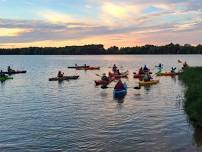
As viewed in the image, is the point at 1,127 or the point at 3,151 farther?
the point at 1,127

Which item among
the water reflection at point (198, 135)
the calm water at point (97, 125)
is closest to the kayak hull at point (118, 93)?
the calm water at point (97, 125)

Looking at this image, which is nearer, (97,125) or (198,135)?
(198,135)

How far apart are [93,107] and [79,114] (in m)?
3.65

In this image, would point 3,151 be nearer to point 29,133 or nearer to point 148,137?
point 29,133

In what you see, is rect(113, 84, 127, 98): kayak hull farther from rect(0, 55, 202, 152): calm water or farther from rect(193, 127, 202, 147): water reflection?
rect(193, 127, 202, 147): water reflection

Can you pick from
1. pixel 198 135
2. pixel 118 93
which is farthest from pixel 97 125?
pixel 118 93

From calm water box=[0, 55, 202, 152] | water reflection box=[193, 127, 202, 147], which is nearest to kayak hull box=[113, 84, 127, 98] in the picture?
calm water box=[0, 55, 202, 152]

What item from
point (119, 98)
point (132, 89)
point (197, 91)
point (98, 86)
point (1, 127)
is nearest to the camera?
point (1, 127)

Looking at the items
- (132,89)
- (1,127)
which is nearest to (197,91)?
(1,127)

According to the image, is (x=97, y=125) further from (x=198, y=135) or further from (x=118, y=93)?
(x=118, y=93)

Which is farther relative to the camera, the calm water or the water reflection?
the water reflection

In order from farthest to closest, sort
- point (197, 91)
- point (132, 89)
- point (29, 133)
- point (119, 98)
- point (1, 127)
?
point (132, 89) → point (119, 98) → point (197, 91) → point (1, 127) → point (29, 133)

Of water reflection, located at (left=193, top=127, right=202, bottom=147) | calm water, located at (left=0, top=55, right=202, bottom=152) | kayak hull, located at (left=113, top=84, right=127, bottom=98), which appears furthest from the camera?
kayak hull, located at (left=113, top=84, right=127, bottom=98)

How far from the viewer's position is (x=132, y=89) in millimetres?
45375
